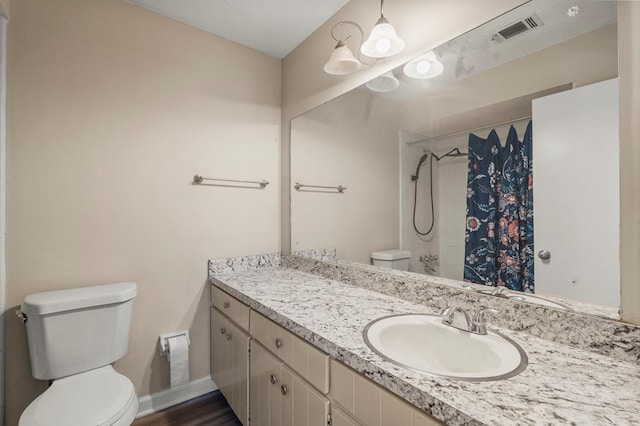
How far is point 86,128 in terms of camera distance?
1.59 m

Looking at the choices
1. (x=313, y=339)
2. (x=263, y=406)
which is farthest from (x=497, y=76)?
(x=263, y=406)

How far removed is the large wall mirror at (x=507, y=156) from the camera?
91cm

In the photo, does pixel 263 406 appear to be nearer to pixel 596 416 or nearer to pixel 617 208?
pixel 596 416

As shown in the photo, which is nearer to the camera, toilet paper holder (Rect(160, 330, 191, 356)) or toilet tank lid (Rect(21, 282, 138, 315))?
toilet tank lid (Rect(21, 282, 138, 315))

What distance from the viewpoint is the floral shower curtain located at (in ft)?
3.52

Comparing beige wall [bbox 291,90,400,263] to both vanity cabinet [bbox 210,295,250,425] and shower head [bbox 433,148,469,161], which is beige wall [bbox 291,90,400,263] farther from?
vanity cabinet [bbox 210,295,250,425]

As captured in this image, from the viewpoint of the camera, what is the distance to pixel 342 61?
154 centimetres

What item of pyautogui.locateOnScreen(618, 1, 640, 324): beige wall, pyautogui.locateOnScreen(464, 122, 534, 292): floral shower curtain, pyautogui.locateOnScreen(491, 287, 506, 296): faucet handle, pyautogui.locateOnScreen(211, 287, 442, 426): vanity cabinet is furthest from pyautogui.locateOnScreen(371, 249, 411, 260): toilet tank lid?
pyautogui.locateOnScreen(618, 1, 640, 324): beige wall

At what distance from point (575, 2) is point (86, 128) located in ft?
7.20

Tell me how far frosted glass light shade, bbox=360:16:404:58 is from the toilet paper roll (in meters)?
1.93

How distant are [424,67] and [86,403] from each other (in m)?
2.03

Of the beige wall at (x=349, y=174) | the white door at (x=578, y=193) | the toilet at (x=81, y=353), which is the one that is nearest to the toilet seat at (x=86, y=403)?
the toilet at (x=81, y=353)

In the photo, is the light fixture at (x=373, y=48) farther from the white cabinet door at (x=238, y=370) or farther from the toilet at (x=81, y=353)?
the toilet at (x=81, y=353)

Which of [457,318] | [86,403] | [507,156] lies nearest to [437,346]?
[457,318]
